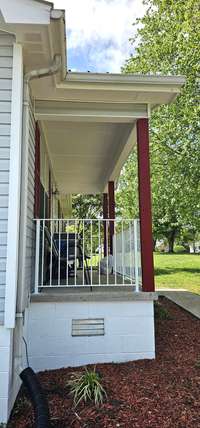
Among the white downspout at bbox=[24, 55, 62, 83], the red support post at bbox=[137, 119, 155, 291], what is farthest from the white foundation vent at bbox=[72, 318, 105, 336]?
the white downspout at bbox=[24, 55, 62, 83]

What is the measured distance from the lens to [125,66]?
460 inches

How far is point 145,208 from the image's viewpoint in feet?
14.4

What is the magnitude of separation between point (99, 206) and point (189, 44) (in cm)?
1408

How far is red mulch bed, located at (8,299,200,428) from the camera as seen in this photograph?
9.01 feet

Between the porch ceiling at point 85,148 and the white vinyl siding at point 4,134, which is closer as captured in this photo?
the white vinyl siding at point 4,134

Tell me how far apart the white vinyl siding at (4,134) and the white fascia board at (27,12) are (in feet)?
1.05

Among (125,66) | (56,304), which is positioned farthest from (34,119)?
(125,66)

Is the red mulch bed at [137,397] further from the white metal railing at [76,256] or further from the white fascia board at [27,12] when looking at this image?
the white fascia board at [27,12]

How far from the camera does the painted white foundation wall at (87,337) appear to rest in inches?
153

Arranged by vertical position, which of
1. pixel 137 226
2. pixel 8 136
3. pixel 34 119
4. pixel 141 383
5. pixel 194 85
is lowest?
pixel 141 383

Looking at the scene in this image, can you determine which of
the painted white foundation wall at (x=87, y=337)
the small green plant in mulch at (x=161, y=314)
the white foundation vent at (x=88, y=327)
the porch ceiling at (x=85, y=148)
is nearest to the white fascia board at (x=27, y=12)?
the porch ceiling at (x=85, y=148)

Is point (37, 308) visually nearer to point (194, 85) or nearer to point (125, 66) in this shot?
point (194, 85)

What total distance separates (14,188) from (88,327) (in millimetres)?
1918

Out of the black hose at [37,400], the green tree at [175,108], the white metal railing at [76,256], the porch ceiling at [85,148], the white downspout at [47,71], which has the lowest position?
the black hose at [37,400]
